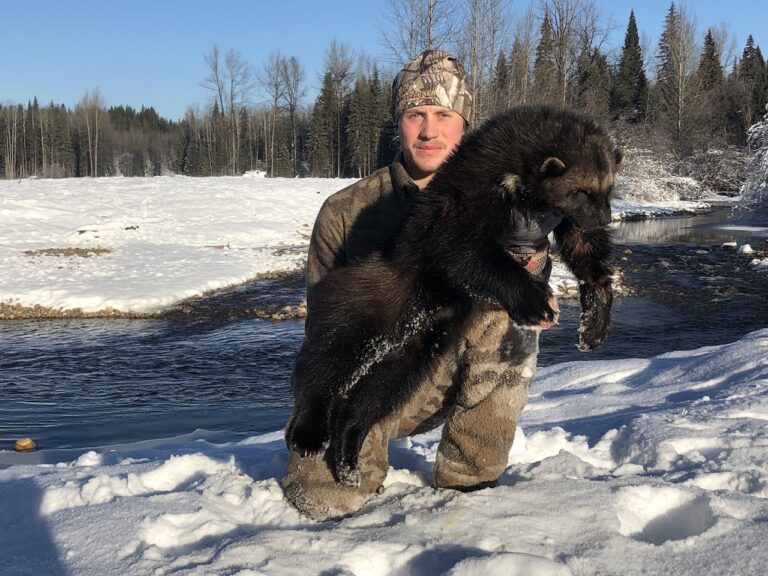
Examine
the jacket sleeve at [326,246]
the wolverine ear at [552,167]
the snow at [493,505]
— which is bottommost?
the snow at [493,505]

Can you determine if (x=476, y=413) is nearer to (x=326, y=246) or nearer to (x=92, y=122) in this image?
(x=326, y=246)

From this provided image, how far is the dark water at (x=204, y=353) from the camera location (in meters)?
6.76

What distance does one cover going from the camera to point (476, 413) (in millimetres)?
2947

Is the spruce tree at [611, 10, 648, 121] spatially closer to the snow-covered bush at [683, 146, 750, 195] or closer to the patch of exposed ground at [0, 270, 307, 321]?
the snow-covered bush at [683, 146, 750, 195]

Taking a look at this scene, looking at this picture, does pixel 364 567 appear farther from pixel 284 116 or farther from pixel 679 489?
pixel 284 116

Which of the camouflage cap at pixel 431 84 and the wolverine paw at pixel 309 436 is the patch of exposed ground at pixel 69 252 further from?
the wolverine paw at pixel 309 436

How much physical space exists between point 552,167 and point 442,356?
943 millimetres

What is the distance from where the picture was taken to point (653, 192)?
3575 centimetres

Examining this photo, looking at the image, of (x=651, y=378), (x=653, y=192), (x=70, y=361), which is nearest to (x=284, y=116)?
(x=653, y=192)

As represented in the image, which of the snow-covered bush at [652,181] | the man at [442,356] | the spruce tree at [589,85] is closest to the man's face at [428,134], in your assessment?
the man at [442,356]

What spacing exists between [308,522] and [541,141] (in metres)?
1.89

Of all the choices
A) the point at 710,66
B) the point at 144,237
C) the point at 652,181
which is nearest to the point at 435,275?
the point at 144,237

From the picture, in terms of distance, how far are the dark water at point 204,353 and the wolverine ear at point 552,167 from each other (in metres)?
4.41

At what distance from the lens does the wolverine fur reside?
9.06 feet
